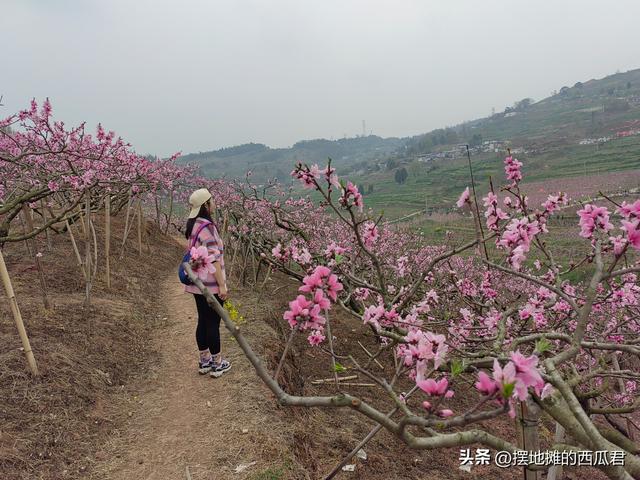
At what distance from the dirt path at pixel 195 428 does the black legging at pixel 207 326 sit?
15.8 inches

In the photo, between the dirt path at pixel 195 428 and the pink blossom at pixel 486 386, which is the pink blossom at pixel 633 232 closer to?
the pink blossom at pixel 486 386

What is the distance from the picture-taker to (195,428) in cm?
366

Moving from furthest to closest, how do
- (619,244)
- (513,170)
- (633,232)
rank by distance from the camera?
(513,170)
(619,244)
(633,232)

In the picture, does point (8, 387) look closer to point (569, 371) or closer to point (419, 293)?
point (569, 371)

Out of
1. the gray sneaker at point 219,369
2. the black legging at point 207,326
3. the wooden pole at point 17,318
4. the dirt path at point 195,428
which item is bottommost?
the dirt path at point 195,428

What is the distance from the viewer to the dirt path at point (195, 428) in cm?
315

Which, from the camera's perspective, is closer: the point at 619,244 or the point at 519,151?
the point at 619,244

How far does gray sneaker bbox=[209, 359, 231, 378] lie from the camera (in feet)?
14.8

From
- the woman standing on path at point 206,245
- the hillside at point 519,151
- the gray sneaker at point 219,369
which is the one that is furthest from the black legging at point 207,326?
the hillside at point 519,151

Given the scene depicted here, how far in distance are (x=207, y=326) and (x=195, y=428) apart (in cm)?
100

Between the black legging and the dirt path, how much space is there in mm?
402


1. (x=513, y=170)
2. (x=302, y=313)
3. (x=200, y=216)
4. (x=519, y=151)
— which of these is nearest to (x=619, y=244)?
(x=513, y=170)

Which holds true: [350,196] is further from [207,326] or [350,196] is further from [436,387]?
[207,326]

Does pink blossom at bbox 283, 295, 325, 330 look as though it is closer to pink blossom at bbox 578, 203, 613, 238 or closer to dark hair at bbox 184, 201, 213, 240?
pink blossom at bbox 578, 203, 613, 238
